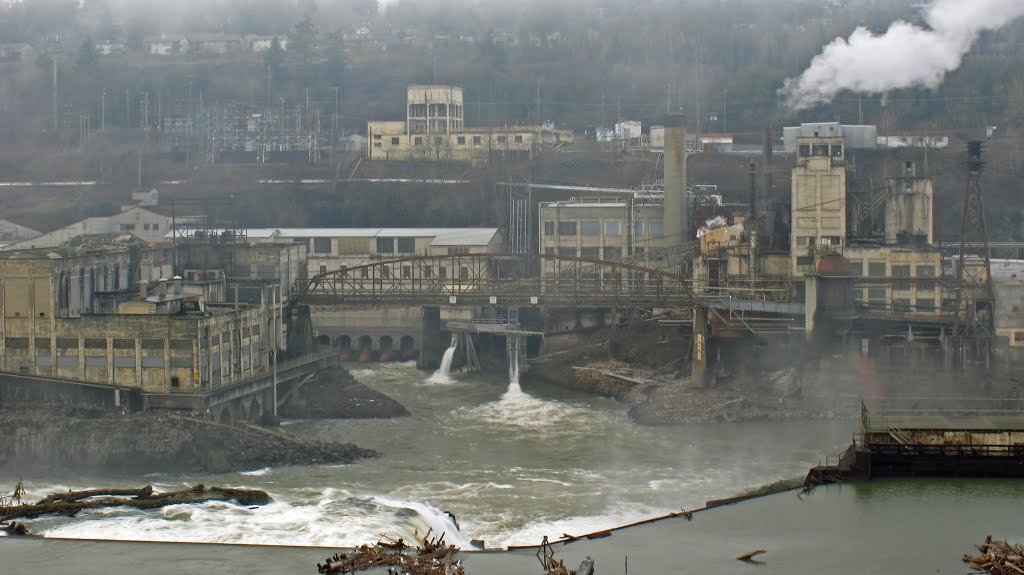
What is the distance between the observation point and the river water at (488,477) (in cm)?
1984

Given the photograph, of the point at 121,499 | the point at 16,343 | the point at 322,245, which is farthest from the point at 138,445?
the point at 322,245

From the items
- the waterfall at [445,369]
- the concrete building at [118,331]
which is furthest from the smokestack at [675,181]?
the concrete building at [118,331]

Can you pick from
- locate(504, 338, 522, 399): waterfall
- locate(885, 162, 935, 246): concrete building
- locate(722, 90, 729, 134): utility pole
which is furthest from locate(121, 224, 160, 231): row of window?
locate(722, 90, 729, 134): utility pole

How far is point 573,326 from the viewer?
Result: 3806cm

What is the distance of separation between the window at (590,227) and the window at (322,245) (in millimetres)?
A: 7105

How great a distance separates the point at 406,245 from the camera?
4209 centimetres

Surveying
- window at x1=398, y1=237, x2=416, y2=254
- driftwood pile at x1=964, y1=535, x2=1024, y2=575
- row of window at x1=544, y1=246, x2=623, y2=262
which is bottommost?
driftwood pile at x1=964, y1=535, x2=1024, y2=575

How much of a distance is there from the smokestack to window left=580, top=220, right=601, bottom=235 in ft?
6.41

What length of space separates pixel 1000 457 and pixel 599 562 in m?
5.65

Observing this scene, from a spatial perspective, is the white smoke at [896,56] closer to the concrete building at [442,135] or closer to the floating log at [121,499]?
the concrete building at [442,135]

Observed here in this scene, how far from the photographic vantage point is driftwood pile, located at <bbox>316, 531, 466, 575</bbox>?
49.9ft

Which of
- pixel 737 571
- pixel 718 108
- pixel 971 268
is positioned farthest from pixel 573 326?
pixel 718 108

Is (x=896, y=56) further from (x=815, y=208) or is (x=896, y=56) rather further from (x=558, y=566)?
(x=558, y=566)

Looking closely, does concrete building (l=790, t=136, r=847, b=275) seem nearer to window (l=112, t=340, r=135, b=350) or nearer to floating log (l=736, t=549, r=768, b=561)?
window (l=112, t=340, r=135, b=350)
